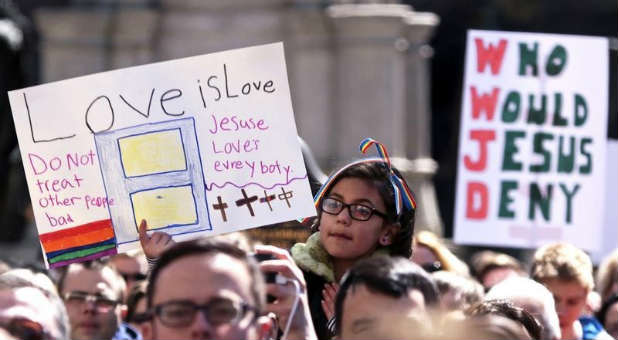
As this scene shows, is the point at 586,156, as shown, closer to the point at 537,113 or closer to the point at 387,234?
the point at 537,113

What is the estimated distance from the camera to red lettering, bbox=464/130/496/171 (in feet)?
31.2

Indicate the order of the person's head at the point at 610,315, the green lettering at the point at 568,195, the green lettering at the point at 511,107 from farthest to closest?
1. the green lettering at the point at 511,107
2. the green lettering at the point at 568,195
3. the person's head at the point at 610,315

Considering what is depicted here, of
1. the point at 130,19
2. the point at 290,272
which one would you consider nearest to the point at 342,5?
the point at 130,19

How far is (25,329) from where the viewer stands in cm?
505

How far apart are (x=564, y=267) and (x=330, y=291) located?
189cm

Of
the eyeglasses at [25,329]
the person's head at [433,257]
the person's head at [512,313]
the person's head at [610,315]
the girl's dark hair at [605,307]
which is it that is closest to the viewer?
the eyeglasses at [25,329]

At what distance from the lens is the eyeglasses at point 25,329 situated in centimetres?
502

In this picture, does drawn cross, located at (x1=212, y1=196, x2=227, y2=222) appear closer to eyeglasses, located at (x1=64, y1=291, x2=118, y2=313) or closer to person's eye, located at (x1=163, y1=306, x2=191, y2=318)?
eyeglasses, located at (x1=64, y1=291, x2=118, y2=313)

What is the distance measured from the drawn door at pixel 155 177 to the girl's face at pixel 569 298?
5.76 ft

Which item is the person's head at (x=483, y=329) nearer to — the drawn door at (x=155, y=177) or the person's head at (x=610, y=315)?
the drawn door at (x=155, y=177)

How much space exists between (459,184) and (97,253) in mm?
3750

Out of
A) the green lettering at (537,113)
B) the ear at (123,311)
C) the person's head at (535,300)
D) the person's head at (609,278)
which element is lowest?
the person's head at (609,278)

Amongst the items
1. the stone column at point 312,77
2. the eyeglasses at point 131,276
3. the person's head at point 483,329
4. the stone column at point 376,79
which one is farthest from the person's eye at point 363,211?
the stone column at point 312,77

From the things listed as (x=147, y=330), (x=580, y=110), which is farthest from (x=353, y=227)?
(x=580, y=110)
